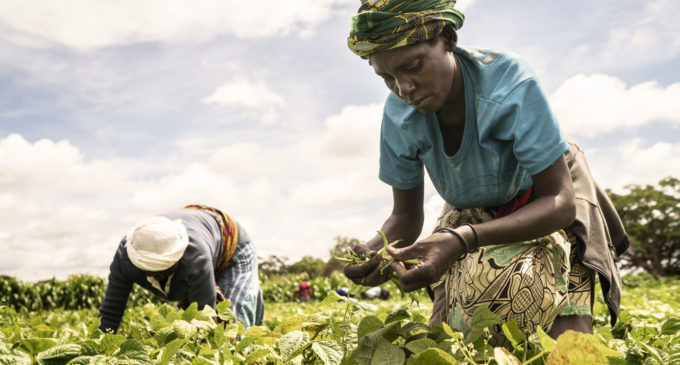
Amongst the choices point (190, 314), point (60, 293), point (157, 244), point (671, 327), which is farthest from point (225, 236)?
point (60, 293)

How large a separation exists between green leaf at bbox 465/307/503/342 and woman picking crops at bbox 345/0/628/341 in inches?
8.3

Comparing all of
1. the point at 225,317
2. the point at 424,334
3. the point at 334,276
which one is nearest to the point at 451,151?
the point at 424,334

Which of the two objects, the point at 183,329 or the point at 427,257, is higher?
the point at 427,257

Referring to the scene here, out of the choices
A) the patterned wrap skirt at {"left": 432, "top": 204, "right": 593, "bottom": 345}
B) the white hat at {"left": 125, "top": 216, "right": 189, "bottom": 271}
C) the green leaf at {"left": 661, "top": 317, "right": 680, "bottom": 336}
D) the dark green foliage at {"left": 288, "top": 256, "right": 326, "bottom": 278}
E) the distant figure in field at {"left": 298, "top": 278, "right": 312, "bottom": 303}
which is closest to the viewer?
the patterned wrap skirt at {"left": 432, "top": 204, "right": 593, "bottom": 345}

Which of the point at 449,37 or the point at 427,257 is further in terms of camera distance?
the point at 449,37

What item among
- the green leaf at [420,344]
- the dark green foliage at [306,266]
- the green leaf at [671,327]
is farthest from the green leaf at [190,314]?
the dark green foliage at [306,266]

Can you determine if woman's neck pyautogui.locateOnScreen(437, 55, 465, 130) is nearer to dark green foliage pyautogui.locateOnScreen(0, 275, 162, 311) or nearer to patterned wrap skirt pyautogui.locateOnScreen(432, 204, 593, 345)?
patterned wrap skirt pyautogui.locateOnScreen(432, 204, 593, 345)

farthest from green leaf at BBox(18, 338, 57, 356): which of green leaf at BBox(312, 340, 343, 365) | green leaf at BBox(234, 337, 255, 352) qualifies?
green leaf at BBox(312, 340, 343, 365)

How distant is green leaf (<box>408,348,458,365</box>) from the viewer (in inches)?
48.9

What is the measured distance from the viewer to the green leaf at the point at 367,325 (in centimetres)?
160

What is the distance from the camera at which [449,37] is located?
6.47 ft

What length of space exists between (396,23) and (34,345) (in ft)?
5.03

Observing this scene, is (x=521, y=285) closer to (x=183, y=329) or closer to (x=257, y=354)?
(x=257, y=354)

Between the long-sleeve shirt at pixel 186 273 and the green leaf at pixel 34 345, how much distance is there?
1.64 m
